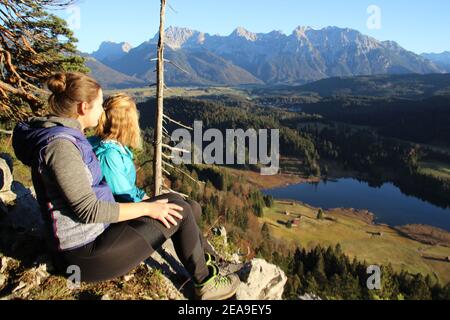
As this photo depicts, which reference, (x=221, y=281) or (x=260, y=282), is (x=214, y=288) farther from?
(x=260, y=282)

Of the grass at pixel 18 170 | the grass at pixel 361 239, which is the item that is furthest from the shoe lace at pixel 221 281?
the grass at pixel 361 239

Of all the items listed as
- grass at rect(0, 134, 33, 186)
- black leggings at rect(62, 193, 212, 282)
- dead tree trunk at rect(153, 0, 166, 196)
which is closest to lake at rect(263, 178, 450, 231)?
grass at rect(0, 134, 33, 186)

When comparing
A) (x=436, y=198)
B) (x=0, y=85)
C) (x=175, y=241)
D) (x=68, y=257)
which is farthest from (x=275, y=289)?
(x=436, y=198)

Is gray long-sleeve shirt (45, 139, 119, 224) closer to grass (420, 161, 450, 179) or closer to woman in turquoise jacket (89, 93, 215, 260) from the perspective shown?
woman in turquoise jacket (89, 93, 215, 260)

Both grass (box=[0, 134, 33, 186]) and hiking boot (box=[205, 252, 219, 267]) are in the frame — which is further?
grass (box=[0, 134, 33, 186])

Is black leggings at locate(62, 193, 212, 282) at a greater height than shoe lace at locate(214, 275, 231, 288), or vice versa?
black leggings at locate(62, 193, 212, 282)

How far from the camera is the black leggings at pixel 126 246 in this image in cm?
521

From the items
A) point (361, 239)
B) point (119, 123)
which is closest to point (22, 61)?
point (119, 123)

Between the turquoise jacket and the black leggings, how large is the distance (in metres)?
0.79

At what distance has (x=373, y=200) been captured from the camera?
142 m

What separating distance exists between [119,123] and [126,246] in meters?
2.10

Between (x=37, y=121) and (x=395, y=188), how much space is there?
172m

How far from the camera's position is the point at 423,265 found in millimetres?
89562

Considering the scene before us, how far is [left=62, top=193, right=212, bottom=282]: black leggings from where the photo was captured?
5215mm
